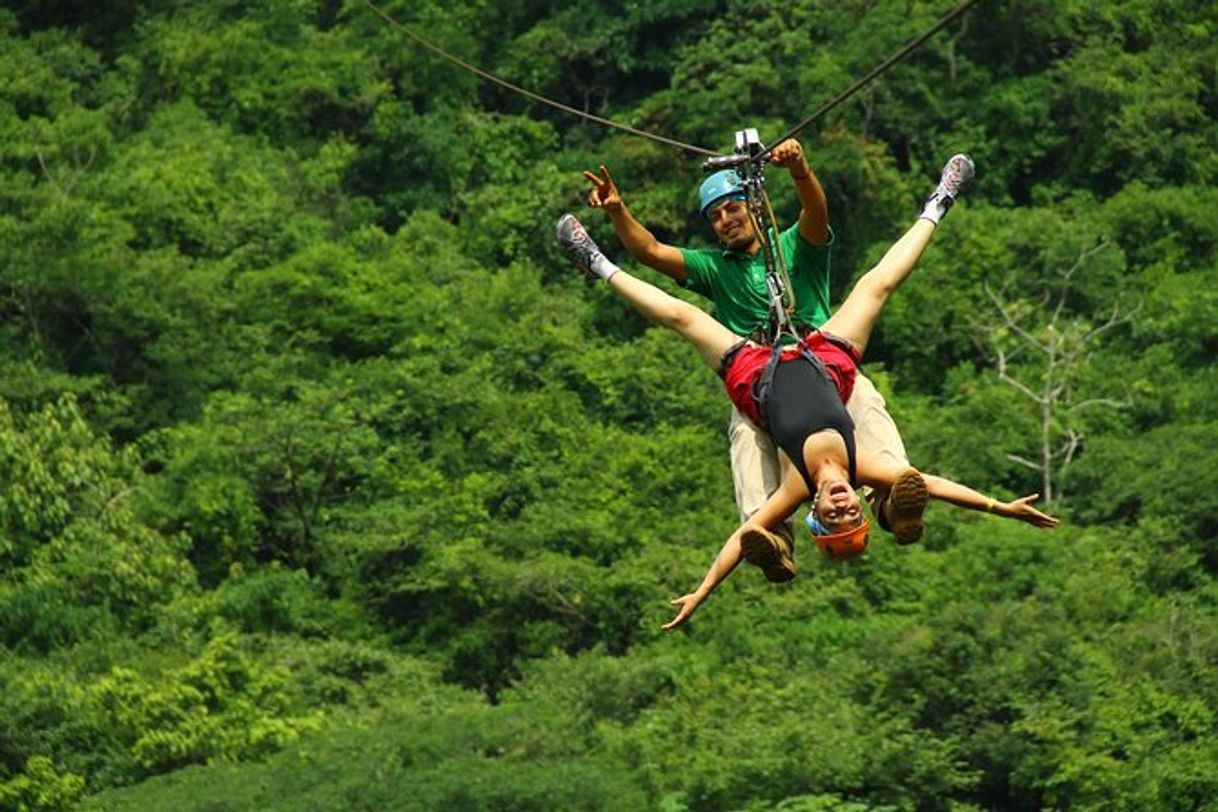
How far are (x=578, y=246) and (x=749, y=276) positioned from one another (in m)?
0.65

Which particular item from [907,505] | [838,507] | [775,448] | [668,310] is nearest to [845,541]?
[838,507]

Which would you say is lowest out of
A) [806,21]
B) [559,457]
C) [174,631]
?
[174,631]

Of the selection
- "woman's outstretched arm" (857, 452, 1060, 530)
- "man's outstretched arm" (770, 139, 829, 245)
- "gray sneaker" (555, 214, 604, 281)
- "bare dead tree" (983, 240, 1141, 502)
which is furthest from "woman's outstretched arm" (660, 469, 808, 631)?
"bare dead tree" (983, 240, 1141, 502)

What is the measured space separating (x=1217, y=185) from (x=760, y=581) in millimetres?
8281

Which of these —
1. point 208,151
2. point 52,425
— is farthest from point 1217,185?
point 52,425

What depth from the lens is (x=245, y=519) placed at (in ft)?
73.7

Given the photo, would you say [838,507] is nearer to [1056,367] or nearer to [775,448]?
[775,448]

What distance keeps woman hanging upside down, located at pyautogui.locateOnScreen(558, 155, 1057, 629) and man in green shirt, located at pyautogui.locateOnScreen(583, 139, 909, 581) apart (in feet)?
0.28

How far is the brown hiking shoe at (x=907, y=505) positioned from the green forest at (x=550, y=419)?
7835 millimetres

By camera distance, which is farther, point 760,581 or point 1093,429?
point 1093,429

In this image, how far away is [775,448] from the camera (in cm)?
852

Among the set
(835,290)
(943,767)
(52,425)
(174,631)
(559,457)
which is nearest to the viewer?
(943,767)

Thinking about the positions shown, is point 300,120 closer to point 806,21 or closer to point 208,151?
point 208,151

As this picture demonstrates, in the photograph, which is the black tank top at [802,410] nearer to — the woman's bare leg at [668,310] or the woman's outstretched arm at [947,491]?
the woman's outstretched arm at [947,491]
